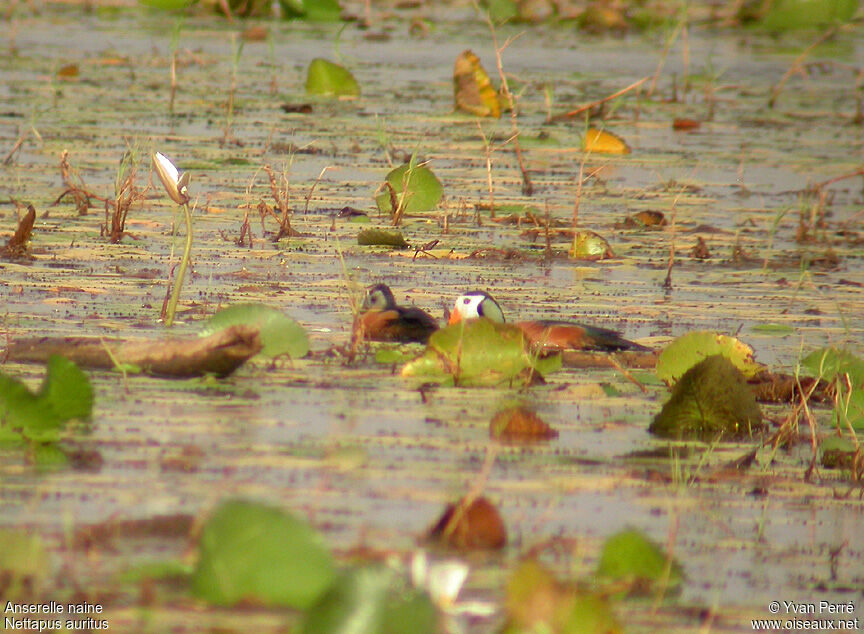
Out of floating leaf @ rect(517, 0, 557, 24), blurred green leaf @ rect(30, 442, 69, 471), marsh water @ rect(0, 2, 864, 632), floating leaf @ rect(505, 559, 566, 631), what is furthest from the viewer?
floating leaf @ rect(517, 0, 557, 24)

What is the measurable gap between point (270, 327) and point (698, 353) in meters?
0.99

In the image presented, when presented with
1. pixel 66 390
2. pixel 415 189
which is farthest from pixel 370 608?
pixel 415 189

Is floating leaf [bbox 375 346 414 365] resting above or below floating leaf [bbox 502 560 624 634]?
above

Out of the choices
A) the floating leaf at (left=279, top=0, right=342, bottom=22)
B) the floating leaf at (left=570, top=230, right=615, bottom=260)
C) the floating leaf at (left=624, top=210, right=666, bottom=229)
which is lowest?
the floating leaf at (left=570, top=230, right=615, bottom=260)

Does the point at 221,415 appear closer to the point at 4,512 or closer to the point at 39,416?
the point at 39,416

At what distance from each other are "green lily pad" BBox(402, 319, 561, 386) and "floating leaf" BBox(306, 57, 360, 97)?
5608mm

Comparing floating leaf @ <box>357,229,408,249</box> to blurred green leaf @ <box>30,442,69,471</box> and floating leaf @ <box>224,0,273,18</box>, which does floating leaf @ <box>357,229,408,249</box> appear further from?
floating leaf @ <box>224,0,273,18</box>

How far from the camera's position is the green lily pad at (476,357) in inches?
135

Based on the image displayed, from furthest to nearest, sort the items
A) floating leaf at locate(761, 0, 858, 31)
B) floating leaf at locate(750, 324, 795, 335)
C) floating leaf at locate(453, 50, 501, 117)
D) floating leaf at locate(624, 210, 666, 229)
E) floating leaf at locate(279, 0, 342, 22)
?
floating leaf at locate(761, 0, 858, 31) < floating leaf at locate(279, 0, 342, 22) < floating leaf at locate(453, 50, 501, 117) < floating leaf at locate(624, 210, 666, 229) < floating leaf at locate(750, 324, 795, 335)

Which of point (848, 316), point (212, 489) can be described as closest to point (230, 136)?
point (848, 316)

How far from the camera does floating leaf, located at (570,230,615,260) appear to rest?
5.20m

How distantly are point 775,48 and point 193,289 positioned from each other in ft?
34.8

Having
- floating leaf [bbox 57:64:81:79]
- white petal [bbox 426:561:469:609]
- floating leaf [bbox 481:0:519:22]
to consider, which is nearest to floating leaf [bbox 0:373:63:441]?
white petal [bbox 426:561:469:609]

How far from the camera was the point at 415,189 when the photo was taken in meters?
5.65
